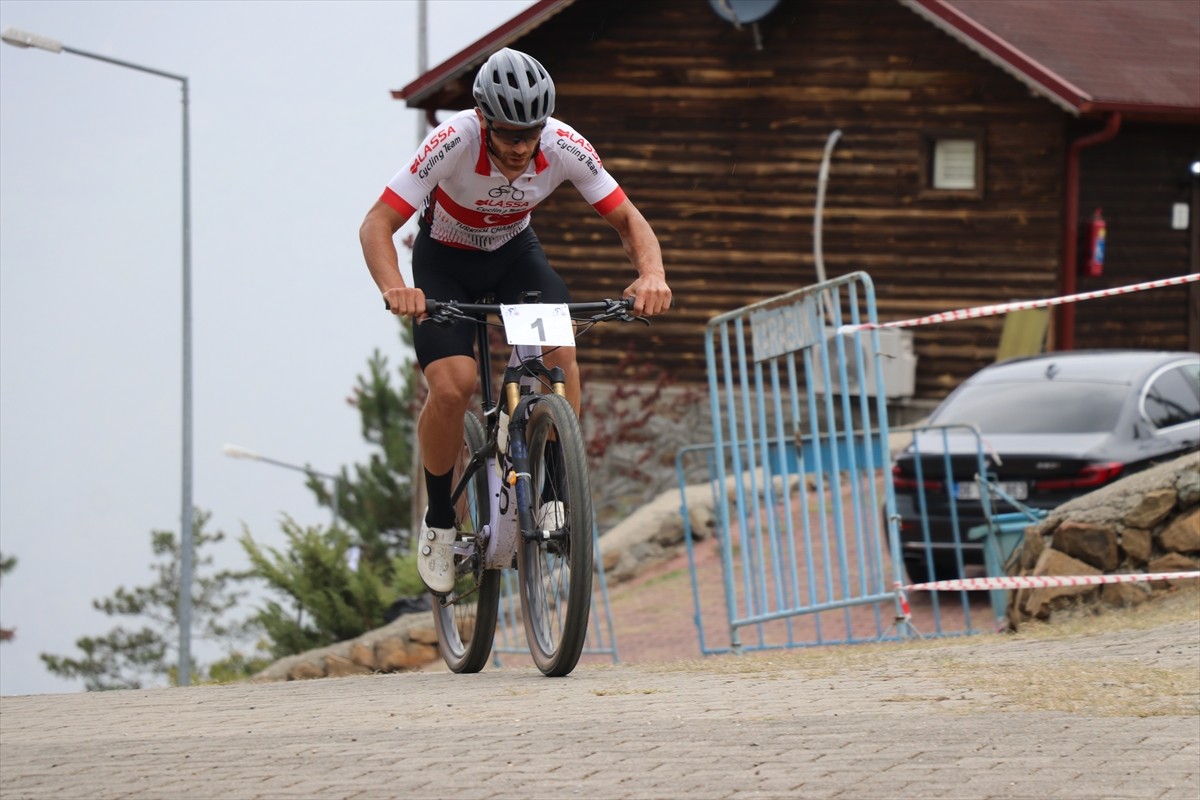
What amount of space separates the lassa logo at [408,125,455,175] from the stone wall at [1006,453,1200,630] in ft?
16.1

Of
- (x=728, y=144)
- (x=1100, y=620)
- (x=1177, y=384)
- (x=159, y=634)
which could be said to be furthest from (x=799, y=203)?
(x=159, y=634)

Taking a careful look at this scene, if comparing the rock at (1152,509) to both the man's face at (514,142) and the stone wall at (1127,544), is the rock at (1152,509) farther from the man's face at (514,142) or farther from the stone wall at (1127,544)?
the man's face at (514,142)

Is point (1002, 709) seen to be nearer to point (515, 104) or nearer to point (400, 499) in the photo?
point (515, 104)

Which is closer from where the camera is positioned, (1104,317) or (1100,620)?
(1100,620)

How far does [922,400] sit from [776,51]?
4.95 m

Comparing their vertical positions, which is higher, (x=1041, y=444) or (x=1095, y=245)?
(x=1095, y=245)

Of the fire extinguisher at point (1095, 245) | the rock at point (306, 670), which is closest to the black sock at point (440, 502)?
the rock at point (306, 670)

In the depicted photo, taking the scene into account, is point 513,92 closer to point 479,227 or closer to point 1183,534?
point 479,227

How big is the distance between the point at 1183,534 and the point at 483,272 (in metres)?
4.75

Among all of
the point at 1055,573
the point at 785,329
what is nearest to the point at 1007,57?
the point at 785,329

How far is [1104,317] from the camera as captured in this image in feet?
84.3

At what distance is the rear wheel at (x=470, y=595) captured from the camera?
7574 millimetres

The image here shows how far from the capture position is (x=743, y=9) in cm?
2483

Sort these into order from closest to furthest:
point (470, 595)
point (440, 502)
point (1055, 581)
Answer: point (440, 502) → point (470, 595) → point (1055, 581)
